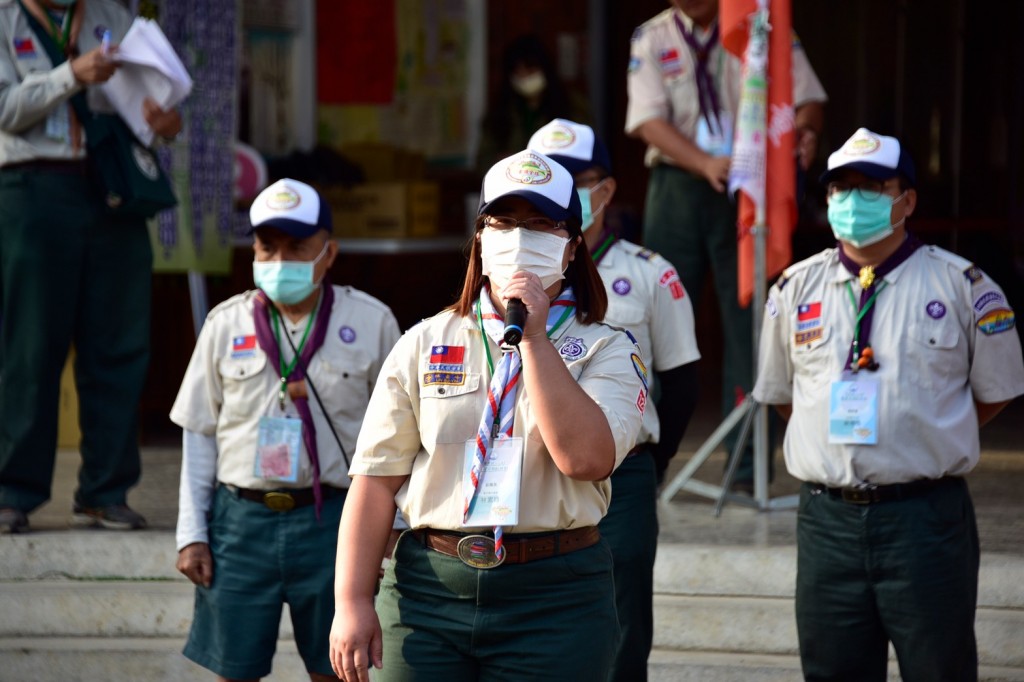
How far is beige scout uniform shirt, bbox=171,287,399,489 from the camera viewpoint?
4.52 metres

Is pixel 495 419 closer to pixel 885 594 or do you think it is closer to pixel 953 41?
pixel 885 594

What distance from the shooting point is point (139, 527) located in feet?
19.7

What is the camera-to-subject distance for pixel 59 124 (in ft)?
19.1

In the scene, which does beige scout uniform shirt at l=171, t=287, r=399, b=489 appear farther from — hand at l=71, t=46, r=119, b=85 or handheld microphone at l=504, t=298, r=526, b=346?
handheld microphone at l=504, t=298, r=526, b=346

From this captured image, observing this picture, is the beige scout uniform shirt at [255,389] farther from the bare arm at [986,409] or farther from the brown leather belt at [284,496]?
the bare arm at [986,409]

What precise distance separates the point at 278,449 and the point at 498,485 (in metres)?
1.53

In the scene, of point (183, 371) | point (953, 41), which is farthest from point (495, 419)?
point (953, 41)

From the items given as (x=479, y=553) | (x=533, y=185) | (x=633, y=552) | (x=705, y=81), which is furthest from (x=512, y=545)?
(x=705, y=81)

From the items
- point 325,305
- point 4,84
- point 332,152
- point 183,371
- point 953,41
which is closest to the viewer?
point 325,305

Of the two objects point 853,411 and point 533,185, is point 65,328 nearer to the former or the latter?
point 853,411

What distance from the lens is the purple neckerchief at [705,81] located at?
6.52 m

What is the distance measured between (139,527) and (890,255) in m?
3.18

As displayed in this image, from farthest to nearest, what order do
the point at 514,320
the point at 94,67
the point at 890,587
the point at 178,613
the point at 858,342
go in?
the point at 178,613, the point at 94,67, the point at 858,342, the point at 890,587, the point at 514,320

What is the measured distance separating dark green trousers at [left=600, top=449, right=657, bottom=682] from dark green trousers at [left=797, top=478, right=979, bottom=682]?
474 millimetres
